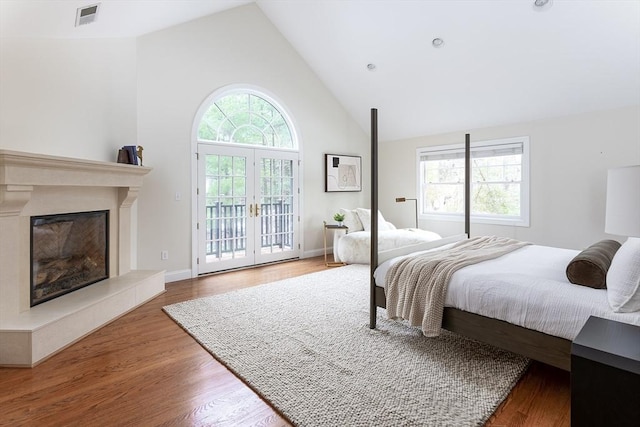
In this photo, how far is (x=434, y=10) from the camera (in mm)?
3928

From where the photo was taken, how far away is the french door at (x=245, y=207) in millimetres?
4602

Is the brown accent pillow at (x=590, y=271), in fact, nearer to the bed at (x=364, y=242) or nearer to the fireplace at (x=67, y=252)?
the bed at (x=364, y=242)

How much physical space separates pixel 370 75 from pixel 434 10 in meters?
1.55

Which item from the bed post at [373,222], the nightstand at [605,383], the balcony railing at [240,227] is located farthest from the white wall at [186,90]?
the nightstand at [605,383]

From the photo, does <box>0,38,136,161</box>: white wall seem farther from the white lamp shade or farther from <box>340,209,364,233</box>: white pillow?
the white lamp shade

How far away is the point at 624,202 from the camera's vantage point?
4.03 ft

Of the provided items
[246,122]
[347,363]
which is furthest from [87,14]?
[347,363]

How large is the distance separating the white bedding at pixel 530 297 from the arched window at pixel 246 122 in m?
3.72

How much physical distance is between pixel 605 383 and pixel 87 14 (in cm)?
411

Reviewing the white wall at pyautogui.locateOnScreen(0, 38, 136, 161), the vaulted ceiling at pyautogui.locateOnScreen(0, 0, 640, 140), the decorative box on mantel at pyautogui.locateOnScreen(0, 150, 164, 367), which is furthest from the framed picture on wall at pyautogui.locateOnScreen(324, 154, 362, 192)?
the decorative box on mantel at pyautogui.locateOnScreen(0, 150, 164, 367)

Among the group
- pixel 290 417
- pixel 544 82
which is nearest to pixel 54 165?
pixel 290 417

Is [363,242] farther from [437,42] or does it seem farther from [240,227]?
[437,42]

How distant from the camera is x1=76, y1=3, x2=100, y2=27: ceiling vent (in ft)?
9.05

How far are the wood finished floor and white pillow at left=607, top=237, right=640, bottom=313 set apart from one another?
0.59 m
